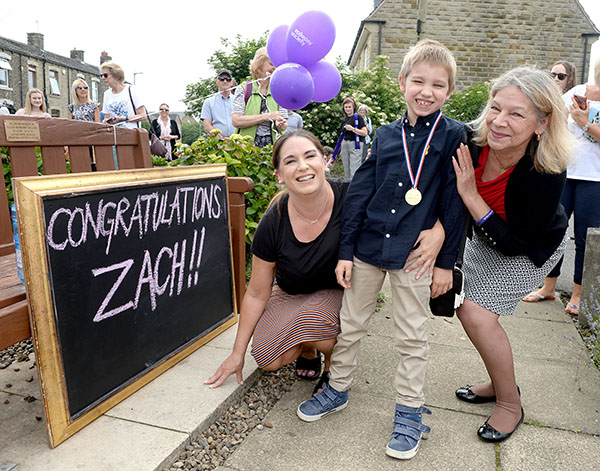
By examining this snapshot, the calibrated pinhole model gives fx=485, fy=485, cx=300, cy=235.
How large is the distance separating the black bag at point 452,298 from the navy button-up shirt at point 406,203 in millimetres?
60

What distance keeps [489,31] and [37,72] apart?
3298 cm

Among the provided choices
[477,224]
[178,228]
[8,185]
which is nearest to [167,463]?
[178,228]

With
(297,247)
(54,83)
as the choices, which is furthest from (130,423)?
(54,83)

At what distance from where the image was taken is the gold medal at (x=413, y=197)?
2.10 meters

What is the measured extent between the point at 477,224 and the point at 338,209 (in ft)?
2.35

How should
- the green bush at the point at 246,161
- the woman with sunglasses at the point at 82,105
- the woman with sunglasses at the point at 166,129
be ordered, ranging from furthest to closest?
the woman with sunglasses at the point at 166,129
the woman with sunglasses at the point at 82,105
the green bush at the point at 246,161

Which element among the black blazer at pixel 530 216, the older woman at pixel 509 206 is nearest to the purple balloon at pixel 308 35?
the older woman at pixel 509 206

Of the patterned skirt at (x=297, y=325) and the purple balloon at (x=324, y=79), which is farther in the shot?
the purple balloon at (x=324, y=79)

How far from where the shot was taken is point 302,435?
7.45 feet

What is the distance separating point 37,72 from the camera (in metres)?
37.1

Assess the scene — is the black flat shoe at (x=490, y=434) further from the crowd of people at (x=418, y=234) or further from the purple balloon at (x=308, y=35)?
the purple balloon at (x=308, y=35)

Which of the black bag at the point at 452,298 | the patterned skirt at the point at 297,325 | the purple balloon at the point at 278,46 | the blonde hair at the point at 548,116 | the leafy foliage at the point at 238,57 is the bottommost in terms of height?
the patterned skirt at the point at 297,325

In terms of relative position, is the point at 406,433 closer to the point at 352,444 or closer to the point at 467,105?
the point at 352,444

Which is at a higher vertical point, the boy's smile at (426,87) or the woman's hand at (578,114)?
the boy's smile at (426,87)
